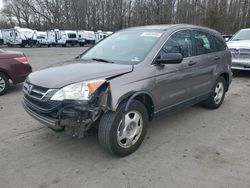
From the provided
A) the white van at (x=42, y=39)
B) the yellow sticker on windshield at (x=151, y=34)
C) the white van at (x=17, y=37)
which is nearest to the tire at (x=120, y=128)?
the yellow sticker on windshield at (x=151, y=34)

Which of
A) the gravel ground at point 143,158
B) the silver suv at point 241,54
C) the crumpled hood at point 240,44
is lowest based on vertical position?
the gravel ground at point 143,158

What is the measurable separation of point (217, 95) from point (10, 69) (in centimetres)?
524

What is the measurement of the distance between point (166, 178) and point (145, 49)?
73.5 inches

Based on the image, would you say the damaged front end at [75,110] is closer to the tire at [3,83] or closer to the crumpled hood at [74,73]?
the crumpled hood at [74,73]

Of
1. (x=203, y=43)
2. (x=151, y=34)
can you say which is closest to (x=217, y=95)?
(x=203, y=43)

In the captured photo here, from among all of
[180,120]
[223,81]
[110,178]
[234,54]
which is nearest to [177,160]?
[110,178]

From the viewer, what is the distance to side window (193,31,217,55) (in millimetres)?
4586

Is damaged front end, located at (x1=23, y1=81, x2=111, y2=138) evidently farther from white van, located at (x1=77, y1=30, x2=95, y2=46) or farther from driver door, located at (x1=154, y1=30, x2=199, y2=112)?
white van, located at (x1=77, y1=30, x2=95, y2=46)

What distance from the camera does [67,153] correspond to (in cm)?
348

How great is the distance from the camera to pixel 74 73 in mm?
3195

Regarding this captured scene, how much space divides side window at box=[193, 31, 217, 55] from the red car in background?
4700mm

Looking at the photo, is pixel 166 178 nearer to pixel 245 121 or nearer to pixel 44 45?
pixel 245 121

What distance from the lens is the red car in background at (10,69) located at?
21.3ft

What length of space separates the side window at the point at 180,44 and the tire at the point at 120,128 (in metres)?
1.03
